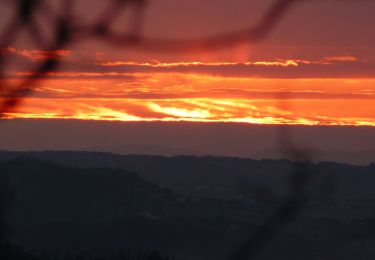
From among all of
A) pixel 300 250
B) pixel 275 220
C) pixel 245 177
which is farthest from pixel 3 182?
pixel 300 250

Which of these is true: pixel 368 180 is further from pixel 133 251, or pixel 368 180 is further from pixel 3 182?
pixel 3 182

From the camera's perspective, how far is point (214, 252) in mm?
67438

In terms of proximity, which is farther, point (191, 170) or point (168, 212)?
point (191, 170)

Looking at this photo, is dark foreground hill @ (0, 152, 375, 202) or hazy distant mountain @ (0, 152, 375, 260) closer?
hazy distant mountain @ (0, 152, 375, 260)

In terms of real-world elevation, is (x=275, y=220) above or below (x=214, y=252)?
above

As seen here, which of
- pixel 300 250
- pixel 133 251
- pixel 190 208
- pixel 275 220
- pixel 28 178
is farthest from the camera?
pixel 190 208

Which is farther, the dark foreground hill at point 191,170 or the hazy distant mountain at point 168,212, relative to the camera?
the dark foreground hill at point 191,170

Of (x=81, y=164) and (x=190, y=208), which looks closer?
(x=190, y=208)

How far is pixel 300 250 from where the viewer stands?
71500mm

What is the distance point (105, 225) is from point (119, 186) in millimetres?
10876

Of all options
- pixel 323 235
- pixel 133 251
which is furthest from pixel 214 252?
pixel 323 235

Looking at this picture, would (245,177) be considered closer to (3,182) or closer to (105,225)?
(3,182)

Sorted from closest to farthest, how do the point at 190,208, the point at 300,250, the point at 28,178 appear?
the point at 300,250, the point at 28,178, the point at 190,208

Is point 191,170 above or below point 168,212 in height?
above
